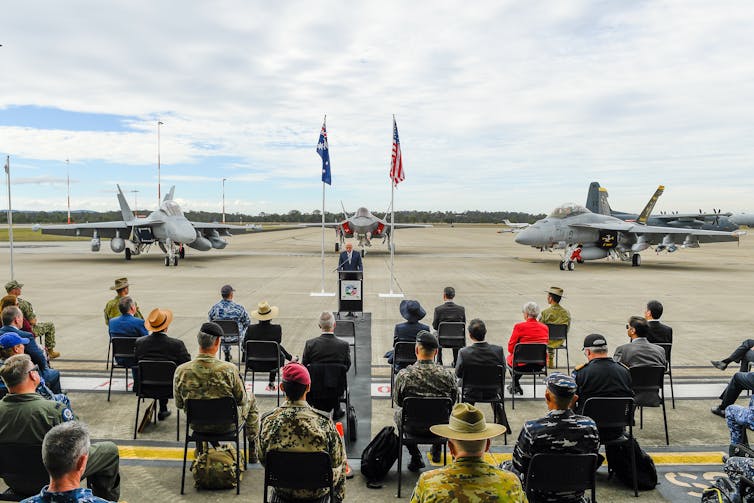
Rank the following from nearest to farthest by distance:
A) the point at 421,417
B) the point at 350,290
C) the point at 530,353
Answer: the point at 421,417, the point at 530,353, the point at 350,290

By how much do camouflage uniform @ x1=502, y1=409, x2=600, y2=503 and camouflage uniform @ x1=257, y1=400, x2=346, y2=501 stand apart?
1390 mm

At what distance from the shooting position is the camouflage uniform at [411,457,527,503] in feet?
9.12

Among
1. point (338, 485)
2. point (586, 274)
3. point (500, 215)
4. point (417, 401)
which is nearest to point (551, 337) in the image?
point (417, 401)

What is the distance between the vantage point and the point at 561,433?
3820 mm

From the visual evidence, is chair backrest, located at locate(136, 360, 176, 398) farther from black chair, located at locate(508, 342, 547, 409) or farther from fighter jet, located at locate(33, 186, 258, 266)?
fighter jet, located at locate(33, 186, 258, 266)

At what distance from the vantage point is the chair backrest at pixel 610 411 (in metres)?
4.82

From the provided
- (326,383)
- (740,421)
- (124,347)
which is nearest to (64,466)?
(326,383)

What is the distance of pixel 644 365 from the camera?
5848 millimetres

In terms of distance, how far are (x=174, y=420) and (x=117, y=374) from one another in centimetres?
243

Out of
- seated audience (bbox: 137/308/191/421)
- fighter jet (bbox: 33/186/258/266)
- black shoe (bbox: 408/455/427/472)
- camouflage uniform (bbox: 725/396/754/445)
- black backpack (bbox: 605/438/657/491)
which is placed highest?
fighter jet (bbox: 33/186/258/266)

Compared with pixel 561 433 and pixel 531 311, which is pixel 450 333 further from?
pixel 561 433

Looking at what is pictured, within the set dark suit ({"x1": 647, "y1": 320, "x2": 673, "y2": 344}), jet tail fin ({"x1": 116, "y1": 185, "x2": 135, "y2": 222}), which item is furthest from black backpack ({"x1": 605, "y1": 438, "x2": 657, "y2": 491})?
jet tail fin ({"x1": 116, "y1": 185, "x2": 135, "y2": 222})

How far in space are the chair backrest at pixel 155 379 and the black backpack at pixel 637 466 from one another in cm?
463

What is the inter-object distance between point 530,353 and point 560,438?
327cm
